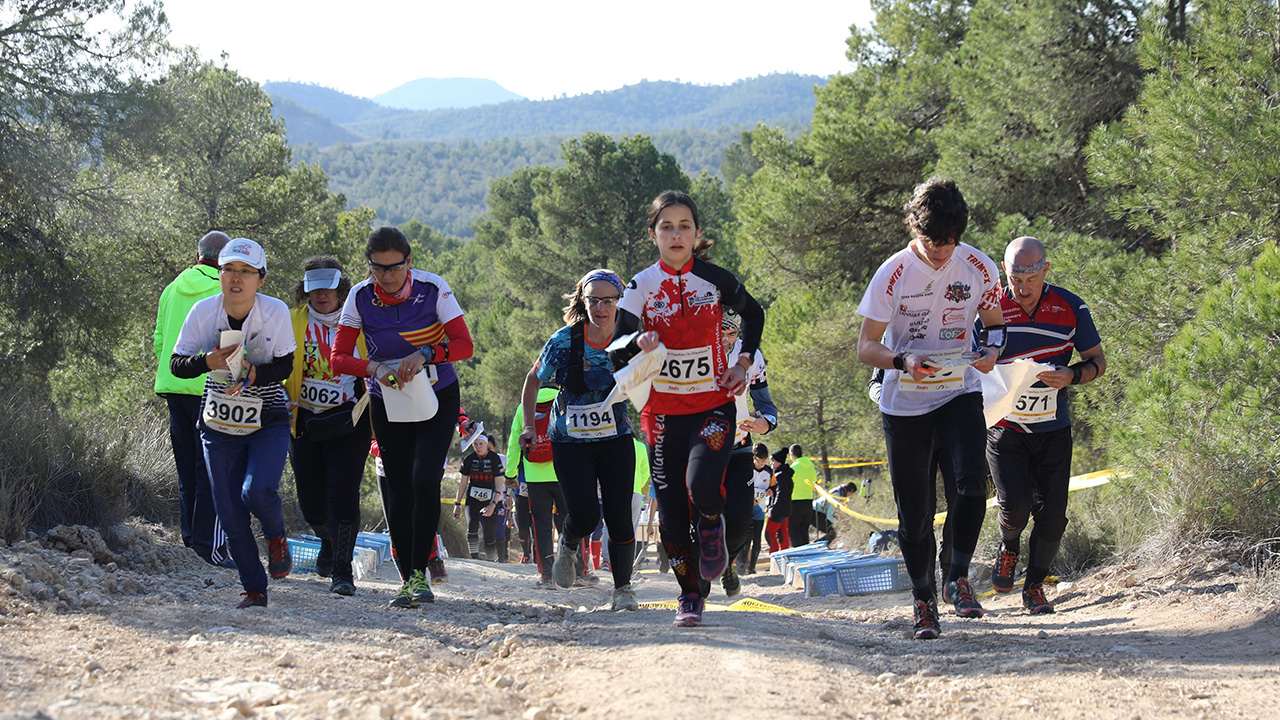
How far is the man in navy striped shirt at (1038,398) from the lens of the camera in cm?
642

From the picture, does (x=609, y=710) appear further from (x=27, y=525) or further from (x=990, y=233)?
(x=990, y=233)

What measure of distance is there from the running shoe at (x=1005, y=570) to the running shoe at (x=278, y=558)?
178 inches

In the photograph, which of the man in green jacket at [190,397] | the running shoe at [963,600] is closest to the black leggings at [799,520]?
the running shoe at [963,600]

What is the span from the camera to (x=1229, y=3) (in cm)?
947

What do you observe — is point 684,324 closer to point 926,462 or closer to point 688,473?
point 688,473

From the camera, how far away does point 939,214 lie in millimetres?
5191

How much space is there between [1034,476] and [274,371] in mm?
4503

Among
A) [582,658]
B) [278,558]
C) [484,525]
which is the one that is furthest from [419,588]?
[484,525]

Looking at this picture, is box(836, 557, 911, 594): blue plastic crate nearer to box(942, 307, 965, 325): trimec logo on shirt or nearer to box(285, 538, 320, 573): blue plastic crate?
box(942, 307, 965, 325): trimec logo on shirt

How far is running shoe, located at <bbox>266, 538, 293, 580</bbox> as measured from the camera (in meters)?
6.44

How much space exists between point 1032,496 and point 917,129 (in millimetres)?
11640

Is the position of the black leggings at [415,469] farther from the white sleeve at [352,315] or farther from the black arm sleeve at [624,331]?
the black arm sleeve at [624,331]

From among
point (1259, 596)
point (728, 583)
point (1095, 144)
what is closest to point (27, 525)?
point (728, 583)

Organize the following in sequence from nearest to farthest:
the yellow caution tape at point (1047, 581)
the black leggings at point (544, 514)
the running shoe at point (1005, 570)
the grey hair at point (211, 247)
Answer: the running shoe at point (1005, 570)
the grey hair at point (211, 247)
the yellow caution tape at point (1047, 581)
the black leggings at point (544, 514)
